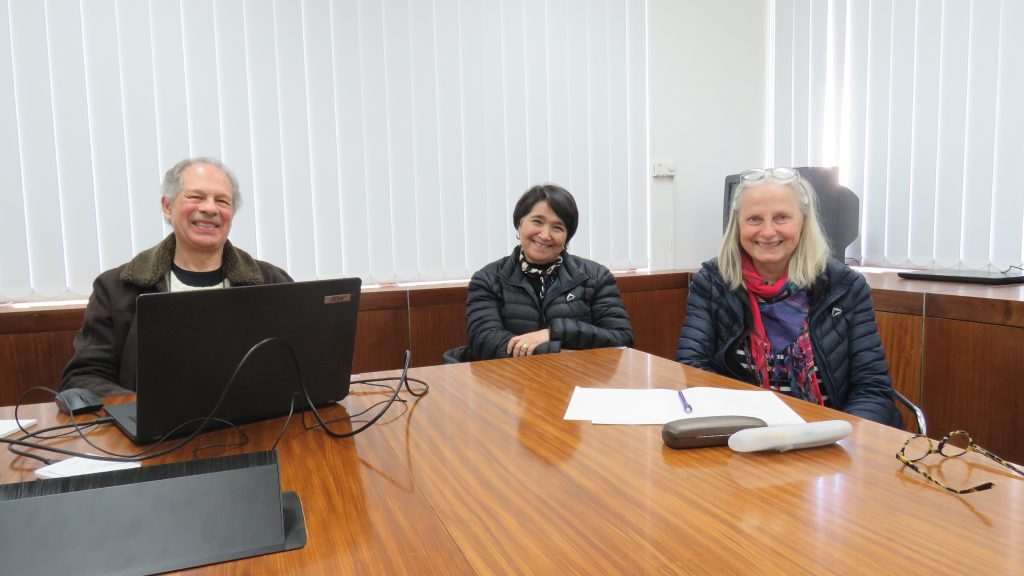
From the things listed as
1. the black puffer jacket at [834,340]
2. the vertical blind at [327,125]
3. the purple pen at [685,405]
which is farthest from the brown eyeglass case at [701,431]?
the vertical blind at [327,125]

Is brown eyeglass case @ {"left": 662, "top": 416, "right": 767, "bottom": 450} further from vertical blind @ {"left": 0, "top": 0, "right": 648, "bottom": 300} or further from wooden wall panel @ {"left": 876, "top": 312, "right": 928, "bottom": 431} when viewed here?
vertical blind @ {"left": 0, "top": 0, "right": 648, "bottom": 300}

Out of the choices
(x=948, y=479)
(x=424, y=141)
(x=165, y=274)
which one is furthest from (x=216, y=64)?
(x=948, y=479)

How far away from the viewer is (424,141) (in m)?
2.84

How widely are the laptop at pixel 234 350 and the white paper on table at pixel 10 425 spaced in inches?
6.3

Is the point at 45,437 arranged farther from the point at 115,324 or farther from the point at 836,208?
the point at 836,208

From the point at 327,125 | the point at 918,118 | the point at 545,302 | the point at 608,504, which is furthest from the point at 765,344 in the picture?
the point at 327,125

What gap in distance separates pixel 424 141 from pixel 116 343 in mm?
1513

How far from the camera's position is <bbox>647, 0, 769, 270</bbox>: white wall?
3.29 meters

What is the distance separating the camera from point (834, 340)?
5.49 ft

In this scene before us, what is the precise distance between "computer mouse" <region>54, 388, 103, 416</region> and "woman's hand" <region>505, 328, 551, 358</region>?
1090 mm

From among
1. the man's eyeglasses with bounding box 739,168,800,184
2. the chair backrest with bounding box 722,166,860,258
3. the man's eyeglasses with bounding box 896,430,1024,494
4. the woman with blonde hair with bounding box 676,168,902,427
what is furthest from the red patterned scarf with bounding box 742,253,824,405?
the chair backrest with bounding box 722,166,860,258

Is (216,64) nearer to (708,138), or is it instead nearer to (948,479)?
(708,138)

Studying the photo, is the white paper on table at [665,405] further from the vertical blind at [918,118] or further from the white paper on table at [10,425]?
the vertical blind at [918,118]

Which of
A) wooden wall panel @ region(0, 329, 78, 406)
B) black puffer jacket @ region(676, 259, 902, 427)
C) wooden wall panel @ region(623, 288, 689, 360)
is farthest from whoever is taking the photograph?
wooden wall panel @ region(623, 288, 689, 360)
